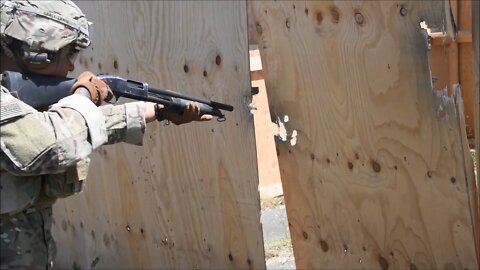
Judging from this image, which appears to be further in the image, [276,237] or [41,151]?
[276,237]

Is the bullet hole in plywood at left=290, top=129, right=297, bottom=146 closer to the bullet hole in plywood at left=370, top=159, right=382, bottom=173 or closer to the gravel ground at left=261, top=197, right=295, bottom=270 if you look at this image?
the bullet hole in plywood at left=370, top=159, right=382, bottom=173

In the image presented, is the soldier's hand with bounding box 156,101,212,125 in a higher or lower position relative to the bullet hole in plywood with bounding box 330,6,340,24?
lower

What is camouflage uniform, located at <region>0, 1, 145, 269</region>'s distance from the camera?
8.45 feet

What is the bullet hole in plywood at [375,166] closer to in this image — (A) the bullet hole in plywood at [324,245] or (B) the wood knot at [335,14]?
(A) the bullet hole in plywood at [324,245]

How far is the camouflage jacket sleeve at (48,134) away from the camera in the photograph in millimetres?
2566

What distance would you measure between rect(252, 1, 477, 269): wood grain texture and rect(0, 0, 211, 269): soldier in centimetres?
77

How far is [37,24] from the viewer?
9.36 feet

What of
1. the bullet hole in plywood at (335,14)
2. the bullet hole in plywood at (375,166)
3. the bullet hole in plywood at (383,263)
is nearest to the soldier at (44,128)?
the bullet hole in plywood at (335,14)

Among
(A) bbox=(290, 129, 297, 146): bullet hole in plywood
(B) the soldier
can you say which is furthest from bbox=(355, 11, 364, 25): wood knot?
(B) the soldier

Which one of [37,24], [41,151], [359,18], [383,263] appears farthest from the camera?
[383,263]

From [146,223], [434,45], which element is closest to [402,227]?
[146,223]

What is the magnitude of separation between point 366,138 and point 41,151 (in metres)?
1.43

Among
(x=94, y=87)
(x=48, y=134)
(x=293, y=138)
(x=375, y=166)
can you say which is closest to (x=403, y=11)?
(x=375, y=166)

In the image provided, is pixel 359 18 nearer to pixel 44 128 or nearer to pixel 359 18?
pixel 359 18
